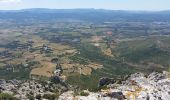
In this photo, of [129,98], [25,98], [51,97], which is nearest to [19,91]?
[25,98]

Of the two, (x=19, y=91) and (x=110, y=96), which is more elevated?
(x=110, y=96)

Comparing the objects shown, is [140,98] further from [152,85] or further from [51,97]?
[51,97]

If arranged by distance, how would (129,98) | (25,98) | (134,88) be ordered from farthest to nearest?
(25,98), (134,88), (129,98)

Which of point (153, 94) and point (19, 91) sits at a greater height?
point (153, 94)

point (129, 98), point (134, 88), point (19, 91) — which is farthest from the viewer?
point (19, 91)

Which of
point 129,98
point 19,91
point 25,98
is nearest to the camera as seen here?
point 129,98

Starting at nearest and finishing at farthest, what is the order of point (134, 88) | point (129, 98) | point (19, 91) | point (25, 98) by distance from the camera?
point (129, 98) → point (134, 88) → point (25, 98) → point (19, 91)

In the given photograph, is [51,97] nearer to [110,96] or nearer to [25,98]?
[25,98]

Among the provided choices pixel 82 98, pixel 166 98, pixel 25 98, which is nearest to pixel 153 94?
pixel 166 98

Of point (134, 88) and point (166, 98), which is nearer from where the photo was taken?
point (166, 98)
